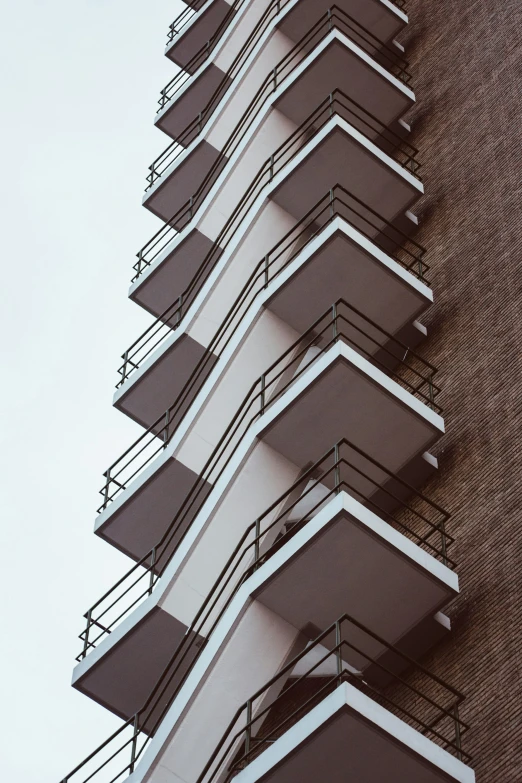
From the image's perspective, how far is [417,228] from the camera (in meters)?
18.1

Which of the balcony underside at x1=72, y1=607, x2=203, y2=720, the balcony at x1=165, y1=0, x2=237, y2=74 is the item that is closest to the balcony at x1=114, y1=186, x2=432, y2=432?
the balcony underside at x1=72, y1=607, x2=203, y2=720

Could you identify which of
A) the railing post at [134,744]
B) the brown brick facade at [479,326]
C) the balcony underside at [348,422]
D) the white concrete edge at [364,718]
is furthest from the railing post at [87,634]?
the white concrete edge at [364,718]

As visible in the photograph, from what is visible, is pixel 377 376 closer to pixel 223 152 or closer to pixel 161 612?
pixel 161 612

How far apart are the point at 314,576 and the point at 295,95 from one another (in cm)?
1040

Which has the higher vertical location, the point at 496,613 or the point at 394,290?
the point at 394,290

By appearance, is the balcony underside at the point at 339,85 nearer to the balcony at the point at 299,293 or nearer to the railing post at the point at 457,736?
the balcony at the point at 299,293

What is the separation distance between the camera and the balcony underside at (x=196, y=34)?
1093 inches

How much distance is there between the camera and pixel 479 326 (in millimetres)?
15039

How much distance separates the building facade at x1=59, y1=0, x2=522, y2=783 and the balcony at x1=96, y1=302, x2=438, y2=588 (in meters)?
0.04

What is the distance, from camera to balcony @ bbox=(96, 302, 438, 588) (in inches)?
536

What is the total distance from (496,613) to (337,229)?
5.80m

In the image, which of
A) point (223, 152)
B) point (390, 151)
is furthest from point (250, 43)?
point (390, 151)

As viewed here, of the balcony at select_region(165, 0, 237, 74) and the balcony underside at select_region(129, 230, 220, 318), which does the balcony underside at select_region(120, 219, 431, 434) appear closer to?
the balcony underside at select_region(129, 230, 220, 318)

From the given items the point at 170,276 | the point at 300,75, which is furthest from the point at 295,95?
the point at 170,276
